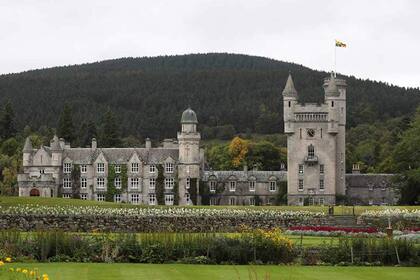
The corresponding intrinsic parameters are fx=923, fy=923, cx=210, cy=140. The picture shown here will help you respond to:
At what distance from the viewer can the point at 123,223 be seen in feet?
168

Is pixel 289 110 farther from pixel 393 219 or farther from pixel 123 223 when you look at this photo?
pixel 123 223

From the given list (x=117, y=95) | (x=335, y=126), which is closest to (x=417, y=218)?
(x=335, y=126)

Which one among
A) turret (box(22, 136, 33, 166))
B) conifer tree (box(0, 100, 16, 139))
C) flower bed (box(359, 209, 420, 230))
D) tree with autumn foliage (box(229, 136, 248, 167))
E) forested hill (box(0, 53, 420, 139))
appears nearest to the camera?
flower bed (box(359, 209, 420, 230))

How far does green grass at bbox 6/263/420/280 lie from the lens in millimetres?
26828

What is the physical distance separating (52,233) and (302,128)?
2351 inches

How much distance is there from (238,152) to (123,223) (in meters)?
77.0

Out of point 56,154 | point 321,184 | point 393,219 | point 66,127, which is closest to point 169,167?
point 56,154

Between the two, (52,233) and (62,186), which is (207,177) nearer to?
(62,186)

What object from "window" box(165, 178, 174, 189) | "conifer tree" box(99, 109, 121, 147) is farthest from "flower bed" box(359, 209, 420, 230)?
"conifer tree" box(99, 109, 121, 147)

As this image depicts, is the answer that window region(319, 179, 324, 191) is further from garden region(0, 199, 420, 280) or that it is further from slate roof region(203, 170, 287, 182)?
garden region(0, 199, 420, 280)

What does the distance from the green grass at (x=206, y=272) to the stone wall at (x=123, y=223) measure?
17.8 meters

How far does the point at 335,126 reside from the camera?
292ft

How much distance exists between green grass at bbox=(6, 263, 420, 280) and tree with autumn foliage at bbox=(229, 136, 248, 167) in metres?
95.2

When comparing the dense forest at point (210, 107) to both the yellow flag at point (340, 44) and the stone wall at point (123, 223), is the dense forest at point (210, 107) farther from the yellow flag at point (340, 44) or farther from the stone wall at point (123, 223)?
the stone wall at point (123, 223)
